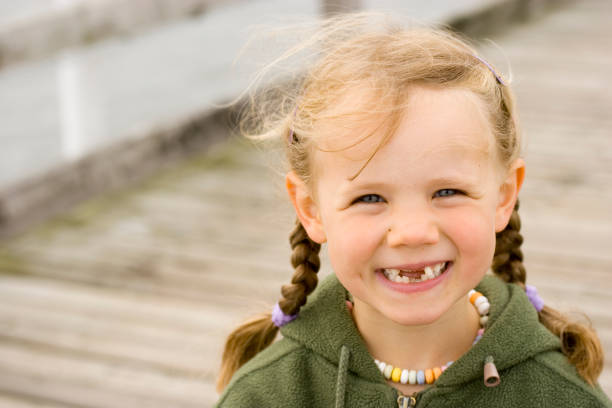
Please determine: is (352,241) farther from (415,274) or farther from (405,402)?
(405,402)

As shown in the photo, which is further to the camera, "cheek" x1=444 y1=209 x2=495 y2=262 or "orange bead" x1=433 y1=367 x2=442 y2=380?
"orange bead" x1=433 y1=367 x2=442 y2=380

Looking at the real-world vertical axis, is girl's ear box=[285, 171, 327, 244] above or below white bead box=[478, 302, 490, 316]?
above

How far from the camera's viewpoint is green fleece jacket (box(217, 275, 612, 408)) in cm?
150

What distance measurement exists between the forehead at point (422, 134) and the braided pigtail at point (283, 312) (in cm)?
26

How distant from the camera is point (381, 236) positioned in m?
1.39

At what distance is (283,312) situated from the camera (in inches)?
65.2

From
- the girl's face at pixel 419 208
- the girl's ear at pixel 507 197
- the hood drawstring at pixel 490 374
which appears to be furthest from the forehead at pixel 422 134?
the hood drawstring at pixel 490 374

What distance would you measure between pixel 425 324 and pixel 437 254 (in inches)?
6.0

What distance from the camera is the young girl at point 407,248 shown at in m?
1.37

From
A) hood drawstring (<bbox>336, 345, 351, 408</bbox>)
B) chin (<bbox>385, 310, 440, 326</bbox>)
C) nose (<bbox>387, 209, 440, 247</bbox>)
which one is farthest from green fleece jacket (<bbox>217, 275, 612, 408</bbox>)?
nose (<bbox>387, 209, 440, 247</bbox>)

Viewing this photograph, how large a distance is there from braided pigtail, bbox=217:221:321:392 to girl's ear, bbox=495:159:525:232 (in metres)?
0.32

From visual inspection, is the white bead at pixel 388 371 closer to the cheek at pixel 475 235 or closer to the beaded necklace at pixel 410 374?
the beaded necklace at pixel 410 374

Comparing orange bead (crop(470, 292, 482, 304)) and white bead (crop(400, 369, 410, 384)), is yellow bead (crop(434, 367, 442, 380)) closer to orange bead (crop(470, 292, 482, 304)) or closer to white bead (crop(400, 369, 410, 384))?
white bead (crop(400, 369, 410, 384))

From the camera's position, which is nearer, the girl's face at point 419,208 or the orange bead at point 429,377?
the girl's face at point 419,208
